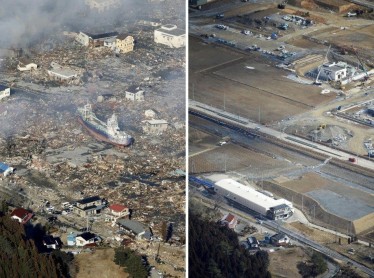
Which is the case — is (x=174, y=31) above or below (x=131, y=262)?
below

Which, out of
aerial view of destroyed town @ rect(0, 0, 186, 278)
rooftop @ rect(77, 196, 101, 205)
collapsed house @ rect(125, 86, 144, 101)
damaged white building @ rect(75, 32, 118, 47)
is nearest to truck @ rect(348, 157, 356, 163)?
aerial view of destroyed town @ rect(0, 0, 186, 278)

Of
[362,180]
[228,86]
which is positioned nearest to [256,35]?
[228,86]

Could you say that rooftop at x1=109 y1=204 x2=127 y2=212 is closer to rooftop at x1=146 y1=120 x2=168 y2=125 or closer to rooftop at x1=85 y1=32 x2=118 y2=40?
rooftop at x1=146 y1=120 x2=168 y2=125

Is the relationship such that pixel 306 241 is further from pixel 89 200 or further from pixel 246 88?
pixel 246 88

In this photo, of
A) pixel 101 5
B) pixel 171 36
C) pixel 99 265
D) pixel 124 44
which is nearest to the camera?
pixel 99 265

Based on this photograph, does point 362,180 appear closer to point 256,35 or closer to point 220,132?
point 220,132

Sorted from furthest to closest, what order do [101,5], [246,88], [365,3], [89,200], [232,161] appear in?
1. [365,3]
2. [101,5]
3. [246,88]
4. [232,161]
5. [89,200]

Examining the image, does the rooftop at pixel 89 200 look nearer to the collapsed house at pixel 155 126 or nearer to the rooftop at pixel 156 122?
the collapsed house at pixel 155 126

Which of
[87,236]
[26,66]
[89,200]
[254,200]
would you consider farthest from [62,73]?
[87,236]
